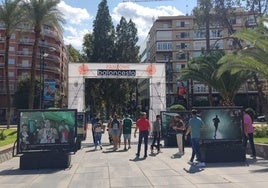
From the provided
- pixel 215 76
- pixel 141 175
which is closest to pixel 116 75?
pixel 215 76

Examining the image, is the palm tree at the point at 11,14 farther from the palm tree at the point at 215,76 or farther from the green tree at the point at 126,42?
the green tree at the point at 126,42

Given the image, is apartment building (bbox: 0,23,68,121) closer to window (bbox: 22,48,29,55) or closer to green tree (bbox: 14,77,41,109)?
window (bbox: 22,48,29,55)

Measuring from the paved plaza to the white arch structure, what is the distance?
17.3 m

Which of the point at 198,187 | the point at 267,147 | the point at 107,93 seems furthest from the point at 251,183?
the point at 107,93

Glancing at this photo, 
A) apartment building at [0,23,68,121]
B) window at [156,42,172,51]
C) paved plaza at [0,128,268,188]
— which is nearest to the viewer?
paved plaza at [0,128,268,188]

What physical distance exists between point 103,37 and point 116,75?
29536 millimetres

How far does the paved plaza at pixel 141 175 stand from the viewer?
31.8 feet

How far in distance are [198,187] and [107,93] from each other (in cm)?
5196

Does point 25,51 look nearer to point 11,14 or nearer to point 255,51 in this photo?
point 11,14

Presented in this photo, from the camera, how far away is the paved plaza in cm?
970

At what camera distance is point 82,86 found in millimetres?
31375

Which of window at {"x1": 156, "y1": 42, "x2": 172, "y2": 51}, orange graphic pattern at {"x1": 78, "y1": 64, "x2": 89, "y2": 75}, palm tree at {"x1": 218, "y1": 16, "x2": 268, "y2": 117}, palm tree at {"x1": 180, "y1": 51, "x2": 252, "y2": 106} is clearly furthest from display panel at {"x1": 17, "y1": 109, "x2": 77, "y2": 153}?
window at {"x1": 156, "y1": 42, "x2": 172, "y2": 51}

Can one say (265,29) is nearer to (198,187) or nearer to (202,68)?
(198,187)

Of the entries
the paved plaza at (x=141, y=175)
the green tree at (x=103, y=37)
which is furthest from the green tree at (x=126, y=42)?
the paved plaza at (x=141, y=175)
